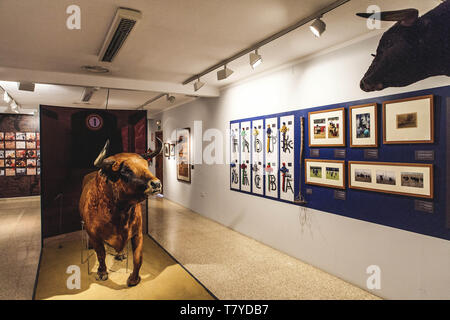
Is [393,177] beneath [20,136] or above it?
beneath

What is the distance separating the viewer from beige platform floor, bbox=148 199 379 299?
10.2ft

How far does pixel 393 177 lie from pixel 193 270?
2568mm

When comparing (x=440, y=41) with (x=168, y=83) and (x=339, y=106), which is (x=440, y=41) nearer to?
(x=339, y=106)

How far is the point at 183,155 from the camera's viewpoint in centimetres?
770

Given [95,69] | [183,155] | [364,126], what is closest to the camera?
[364,126]

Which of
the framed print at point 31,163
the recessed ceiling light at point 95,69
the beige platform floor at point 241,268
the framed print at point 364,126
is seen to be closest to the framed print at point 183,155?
the beige platform floor at point 241,268

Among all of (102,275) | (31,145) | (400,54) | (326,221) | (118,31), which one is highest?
(118,31)

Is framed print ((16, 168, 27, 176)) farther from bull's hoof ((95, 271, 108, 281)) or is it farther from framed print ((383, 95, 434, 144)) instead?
framed print ((383, 95, 434, 144))

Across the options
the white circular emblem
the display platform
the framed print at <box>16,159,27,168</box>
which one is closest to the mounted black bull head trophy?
the display platform

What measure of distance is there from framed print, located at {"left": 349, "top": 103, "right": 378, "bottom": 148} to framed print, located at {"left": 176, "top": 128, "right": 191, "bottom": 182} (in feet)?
15.2

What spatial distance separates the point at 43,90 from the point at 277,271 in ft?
19.1

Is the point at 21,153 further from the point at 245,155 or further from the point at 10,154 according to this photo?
the point at 245,155

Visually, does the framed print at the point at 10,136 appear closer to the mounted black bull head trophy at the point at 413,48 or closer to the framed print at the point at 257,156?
the framed print at the point at 257,156

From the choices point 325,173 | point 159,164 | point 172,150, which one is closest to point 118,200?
point 325,173
